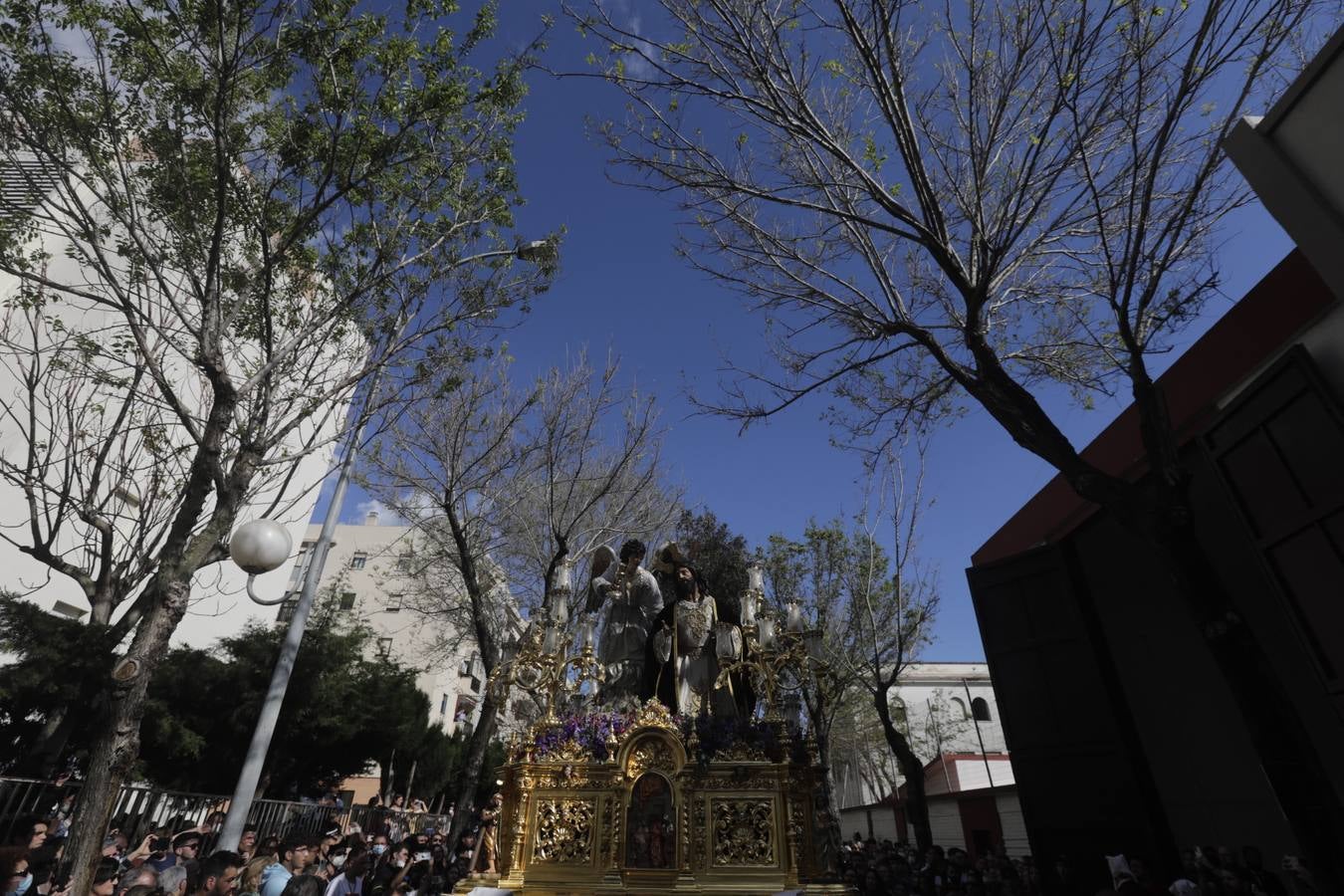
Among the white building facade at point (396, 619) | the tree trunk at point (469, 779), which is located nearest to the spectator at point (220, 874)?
the tree trunk at point (469, 779)

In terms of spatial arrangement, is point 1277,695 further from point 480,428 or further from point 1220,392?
point 480,428

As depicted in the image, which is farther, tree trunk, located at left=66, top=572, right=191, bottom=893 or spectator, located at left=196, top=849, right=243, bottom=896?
spectator, located at left=196, top=849, right=243, bottom=896

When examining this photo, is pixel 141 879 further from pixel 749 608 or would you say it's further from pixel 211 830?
pixel 211 830

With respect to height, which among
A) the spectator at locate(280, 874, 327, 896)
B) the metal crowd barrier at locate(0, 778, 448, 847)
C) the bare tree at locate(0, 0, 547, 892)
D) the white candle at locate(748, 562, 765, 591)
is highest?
the bare tree at locate(0, 0, 547, 892)

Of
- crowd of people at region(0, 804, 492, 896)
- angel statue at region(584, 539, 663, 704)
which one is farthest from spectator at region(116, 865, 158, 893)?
angel statue at region(584, 539, 663, 704)

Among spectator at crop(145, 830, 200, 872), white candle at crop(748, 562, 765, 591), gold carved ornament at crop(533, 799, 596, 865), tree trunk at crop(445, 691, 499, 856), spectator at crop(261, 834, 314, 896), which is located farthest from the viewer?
tree trunk at crop(445, 691, 499, 856)

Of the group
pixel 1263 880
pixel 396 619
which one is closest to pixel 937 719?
pixel 396 619

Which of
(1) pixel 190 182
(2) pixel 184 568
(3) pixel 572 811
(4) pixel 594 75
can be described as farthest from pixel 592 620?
(1) pixel 190 182

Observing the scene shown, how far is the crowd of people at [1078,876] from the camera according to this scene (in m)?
6.52

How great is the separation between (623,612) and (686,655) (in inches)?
40.7

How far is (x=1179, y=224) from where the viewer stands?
5656 millimetres

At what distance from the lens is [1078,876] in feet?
27.9

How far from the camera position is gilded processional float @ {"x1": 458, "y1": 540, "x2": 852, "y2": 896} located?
5.74 m

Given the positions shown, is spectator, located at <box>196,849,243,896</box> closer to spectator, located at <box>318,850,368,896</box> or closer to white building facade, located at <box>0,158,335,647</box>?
spectator, located at <box>318,850,368,896</box>
